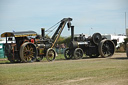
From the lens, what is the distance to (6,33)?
768 inches

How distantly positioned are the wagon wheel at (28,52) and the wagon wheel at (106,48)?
6.40 meters

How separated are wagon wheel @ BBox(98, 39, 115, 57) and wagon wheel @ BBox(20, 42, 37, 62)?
21.0 ft

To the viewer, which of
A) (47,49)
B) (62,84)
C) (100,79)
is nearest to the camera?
(62,84)

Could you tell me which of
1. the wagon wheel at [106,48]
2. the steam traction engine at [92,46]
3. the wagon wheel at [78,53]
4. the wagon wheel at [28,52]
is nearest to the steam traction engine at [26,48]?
the wagon wheel at [28,52]

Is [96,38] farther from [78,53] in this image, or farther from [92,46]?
[78,53]

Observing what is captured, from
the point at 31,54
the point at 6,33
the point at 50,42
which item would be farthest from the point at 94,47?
the point at 6,33

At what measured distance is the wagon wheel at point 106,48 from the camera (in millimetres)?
23650

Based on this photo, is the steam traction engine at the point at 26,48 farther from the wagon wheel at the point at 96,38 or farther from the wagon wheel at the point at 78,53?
the wagon wheel at the point at 96,38

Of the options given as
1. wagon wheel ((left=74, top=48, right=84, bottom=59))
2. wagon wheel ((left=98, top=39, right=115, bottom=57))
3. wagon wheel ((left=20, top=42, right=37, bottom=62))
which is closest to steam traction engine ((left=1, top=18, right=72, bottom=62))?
wagon wheel ((left=20, top=42, right=37, bottom=62))

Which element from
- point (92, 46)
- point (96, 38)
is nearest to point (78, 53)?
point (92, 46)

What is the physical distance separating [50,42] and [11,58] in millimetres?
3800

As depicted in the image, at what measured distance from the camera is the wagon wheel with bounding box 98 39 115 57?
2365 centimetres

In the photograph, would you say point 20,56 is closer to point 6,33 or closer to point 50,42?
point 6,33

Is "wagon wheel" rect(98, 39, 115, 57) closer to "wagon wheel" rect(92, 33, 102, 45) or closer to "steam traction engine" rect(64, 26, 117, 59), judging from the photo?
"steam traction engine" rect(64, 26, 117, 59)
